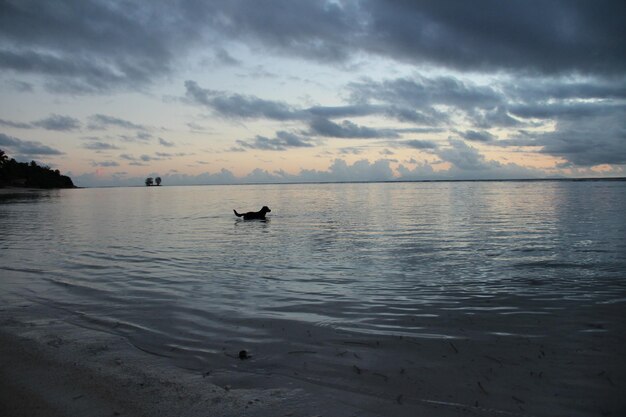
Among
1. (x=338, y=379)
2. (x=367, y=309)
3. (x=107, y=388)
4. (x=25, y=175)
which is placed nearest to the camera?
(x=107, y=388)

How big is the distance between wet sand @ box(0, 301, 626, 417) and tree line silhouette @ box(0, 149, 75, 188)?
16193 centimetres

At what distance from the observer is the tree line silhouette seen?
5480 inches

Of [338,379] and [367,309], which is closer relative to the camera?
[338,379]

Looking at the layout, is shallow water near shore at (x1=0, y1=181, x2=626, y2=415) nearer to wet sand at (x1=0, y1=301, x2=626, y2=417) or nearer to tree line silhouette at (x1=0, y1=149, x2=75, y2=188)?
wet sand at (x1=0, y1=301, x2=626, y2=417)

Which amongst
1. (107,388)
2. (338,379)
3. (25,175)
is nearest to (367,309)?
(338,379)

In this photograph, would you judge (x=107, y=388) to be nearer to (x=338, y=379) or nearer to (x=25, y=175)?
(x=338, y=379)

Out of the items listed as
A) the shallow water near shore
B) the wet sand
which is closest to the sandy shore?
the wet sand

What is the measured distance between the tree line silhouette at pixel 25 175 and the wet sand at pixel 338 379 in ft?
531

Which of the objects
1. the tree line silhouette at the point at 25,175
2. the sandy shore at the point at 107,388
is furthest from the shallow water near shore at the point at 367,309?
the tree line silhouette at the point at 25,175

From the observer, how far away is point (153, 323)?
771cm

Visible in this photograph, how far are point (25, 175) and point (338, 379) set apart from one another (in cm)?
18870

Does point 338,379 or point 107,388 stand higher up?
point 107,388

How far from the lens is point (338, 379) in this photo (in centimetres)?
525

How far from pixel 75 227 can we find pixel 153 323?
23.4m
